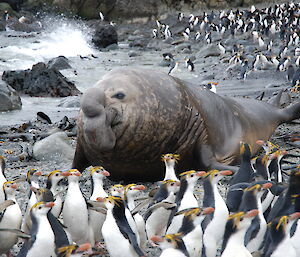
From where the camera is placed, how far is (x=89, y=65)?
24.9m

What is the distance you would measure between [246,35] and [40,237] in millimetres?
29221

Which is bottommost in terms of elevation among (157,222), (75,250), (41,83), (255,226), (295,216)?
(41,83)

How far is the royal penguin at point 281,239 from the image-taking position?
367cm

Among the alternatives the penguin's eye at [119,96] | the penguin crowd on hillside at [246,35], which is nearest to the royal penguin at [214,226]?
the penguin's eye at [119,96]

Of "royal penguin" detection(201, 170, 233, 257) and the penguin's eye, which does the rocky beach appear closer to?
"royal penguin" detection(201, 170, 233, 257)

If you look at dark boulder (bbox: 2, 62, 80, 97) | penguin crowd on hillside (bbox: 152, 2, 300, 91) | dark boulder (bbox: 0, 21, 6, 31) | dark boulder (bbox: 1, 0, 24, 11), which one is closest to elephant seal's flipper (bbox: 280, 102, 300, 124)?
dark boulder (bbox: 2, 62, 80, 97)

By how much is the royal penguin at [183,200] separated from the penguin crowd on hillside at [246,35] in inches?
564

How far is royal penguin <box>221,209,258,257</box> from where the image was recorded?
366cm

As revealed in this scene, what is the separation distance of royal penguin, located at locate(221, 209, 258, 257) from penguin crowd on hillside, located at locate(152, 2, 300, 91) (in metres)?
15.5

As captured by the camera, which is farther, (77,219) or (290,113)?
(290,113)

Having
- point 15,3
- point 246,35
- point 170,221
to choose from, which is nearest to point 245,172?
point 170,221

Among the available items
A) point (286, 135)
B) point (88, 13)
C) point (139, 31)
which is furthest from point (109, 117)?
point (88, 13)

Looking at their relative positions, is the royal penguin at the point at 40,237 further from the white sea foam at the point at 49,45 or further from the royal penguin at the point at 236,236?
the white sea foam at the point at 49,45

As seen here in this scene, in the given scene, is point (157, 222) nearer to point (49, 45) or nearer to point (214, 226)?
point (214, 226)
